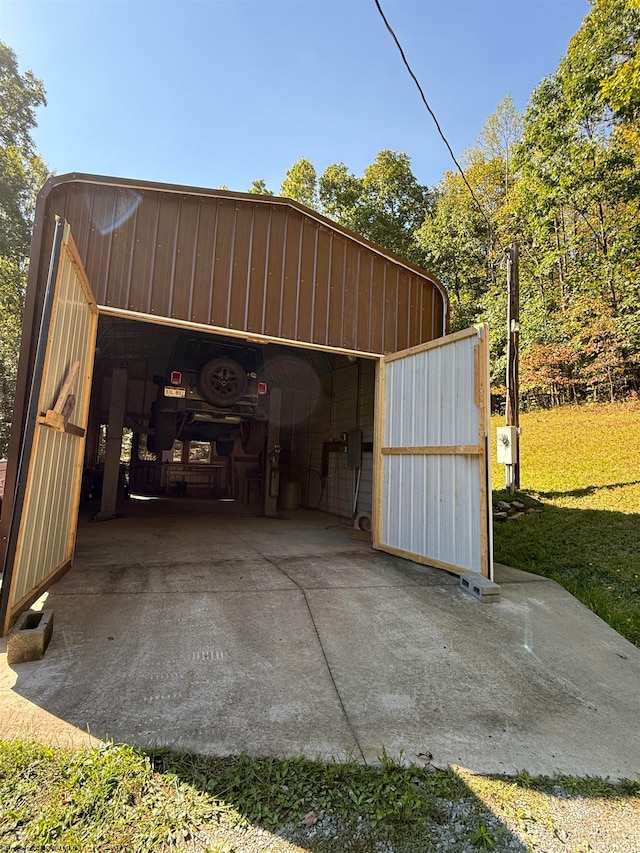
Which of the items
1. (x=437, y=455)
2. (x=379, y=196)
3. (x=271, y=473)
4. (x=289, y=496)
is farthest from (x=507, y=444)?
(x=379, y=196)

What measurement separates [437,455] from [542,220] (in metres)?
14.4

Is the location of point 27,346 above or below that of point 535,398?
below

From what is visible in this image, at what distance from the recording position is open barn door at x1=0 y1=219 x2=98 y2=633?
2.23 m

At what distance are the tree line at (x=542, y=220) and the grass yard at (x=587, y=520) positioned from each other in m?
3.72

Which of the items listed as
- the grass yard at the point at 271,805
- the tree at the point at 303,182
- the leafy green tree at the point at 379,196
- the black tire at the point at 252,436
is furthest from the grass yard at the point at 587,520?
the tree at the point at 303,182

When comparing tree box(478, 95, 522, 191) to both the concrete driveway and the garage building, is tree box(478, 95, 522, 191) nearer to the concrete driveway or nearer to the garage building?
the garage building

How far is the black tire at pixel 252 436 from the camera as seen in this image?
26.5ft

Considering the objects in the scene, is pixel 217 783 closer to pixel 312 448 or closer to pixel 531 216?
pixel 312 448

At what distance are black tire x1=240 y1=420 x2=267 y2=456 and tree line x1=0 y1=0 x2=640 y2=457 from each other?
325 inches

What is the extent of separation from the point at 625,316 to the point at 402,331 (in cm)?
1032

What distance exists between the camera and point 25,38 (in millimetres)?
5180

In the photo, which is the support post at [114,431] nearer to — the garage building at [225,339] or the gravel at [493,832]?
the garage building at [225,339]

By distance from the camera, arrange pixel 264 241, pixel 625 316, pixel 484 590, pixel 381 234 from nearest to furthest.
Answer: pixel 484 590 → pixel 264 241 → pixel 625 316 → pixel 381 234

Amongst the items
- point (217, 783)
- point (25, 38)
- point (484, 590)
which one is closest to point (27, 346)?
point (217, 783)
